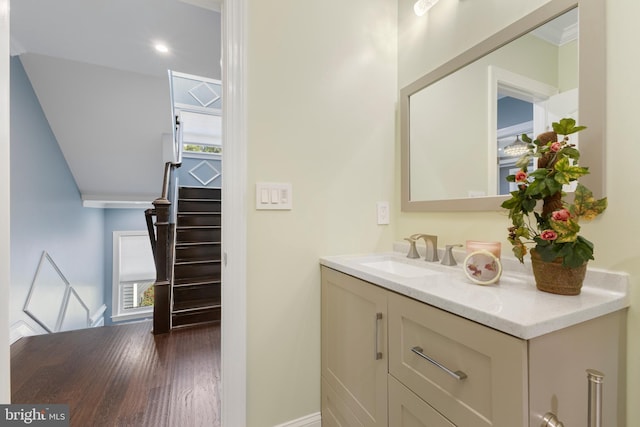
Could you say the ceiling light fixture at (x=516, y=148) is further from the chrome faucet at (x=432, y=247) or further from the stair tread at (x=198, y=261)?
the stair tread at (x=198, y=261)

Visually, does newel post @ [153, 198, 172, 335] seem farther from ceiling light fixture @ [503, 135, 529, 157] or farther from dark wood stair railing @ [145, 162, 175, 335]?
ceiling light fixture @ [503, 135, 529, 157]

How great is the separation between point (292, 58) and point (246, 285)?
3.70 feet

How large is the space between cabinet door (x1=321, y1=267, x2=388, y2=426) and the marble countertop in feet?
0.33

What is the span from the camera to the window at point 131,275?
5.13m

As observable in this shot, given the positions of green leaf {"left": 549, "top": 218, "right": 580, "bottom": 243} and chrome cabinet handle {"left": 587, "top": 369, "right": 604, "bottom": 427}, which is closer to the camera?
chrome cabinet handle {"left": 587, "top": 369, "right": 604, "bottom": 427}

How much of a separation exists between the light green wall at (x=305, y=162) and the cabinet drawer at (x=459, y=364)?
1.90 feet

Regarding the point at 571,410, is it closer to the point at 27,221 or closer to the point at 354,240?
the point at 354,240

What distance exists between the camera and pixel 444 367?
2.45ft

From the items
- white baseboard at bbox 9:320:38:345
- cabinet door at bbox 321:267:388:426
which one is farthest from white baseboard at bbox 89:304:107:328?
cabinet door at bbox 321:267:388:426

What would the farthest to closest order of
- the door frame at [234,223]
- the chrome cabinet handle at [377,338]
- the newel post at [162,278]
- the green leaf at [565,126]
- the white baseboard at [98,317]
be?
the white baseboard at [98,317] < the newel post at [162,278] < the door frame at [234,223] < the chrome cabinet handle at [377,338] < the green leaf at [565,126]

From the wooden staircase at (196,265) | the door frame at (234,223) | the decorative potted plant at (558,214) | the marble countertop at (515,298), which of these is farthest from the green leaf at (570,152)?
the wooden staircase at (196,265)

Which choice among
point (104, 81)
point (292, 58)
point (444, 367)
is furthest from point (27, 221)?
point (444, 367)

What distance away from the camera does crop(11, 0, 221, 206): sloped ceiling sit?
216 cm

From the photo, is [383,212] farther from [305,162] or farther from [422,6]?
[422,6]
